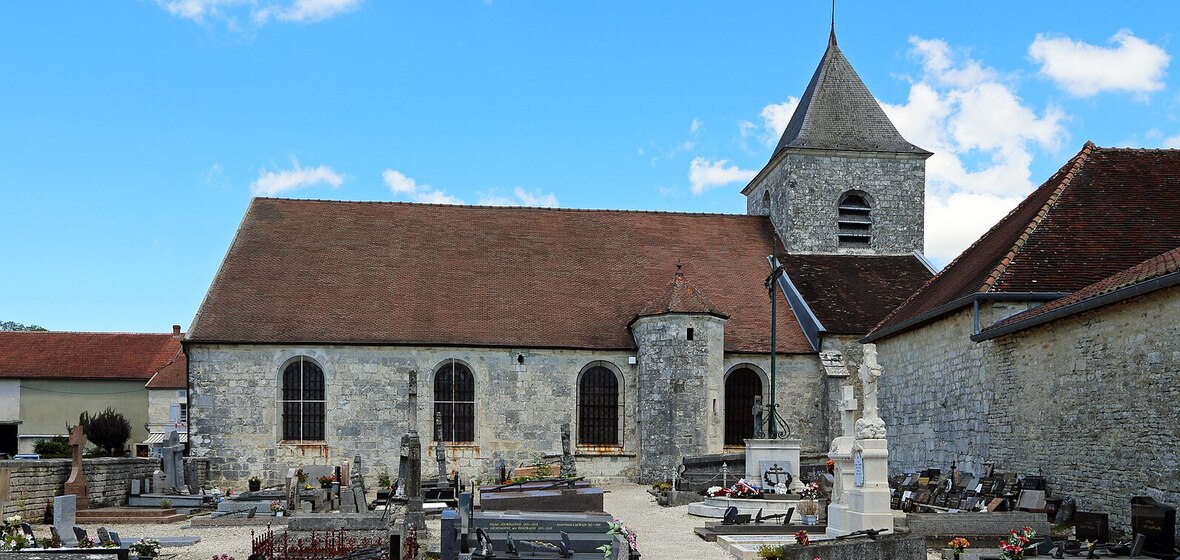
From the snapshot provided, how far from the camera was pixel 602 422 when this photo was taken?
26828mm

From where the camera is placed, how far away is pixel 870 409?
1418cm

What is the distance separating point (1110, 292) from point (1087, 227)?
4.83m

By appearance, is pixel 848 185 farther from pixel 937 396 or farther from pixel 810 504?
pixel 810 504

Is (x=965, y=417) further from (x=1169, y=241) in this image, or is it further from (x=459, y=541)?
(x=459, y=541)

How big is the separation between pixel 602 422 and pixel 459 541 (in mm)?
15129

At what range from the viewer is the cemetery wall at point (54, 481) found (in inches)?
694

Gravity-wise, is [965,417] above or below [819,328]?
below

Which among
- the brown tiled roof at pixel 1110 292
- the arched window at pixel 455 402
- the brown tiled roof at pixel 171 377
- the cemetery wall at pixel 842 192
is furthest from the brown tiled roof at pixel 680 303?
the brown tiled roof at pixel 171 377

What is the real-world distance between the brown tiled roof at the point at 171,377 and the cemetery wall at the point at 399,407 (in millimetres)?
17889

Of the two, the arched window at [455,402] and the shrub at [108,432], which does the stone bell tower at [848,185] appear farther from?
the shrub at [108,432]

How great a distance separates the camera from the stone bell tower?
102 feet

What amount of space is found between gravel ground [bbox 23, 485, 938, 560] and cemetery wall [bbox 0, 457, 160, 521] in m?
0.83

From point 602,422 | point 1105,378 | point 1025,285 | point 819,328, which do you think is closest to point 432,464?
point 602,422

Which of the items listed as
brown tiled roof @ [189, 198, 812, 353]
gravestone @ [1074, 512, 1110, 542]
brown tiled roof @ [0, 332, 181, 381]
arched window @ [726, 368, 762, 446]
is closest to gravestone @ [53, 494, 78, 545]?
brown tiled roof @ [189, 198, 812, 353]
